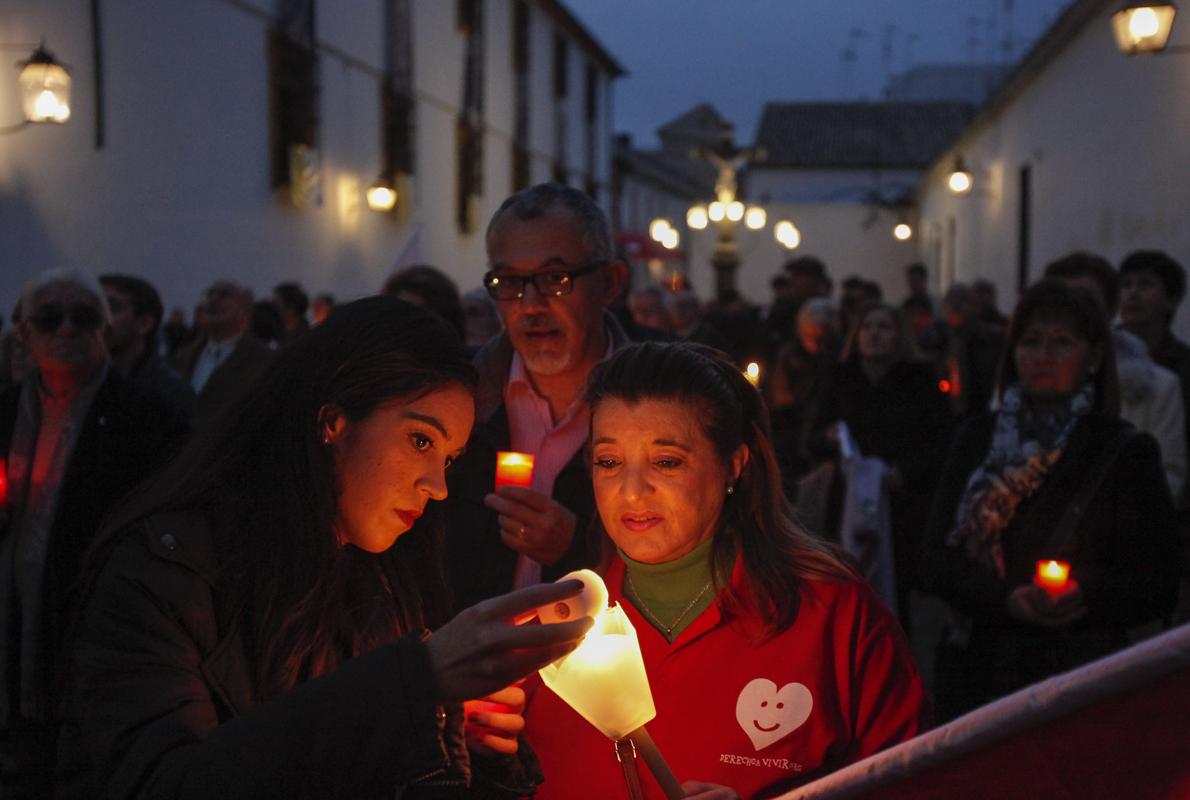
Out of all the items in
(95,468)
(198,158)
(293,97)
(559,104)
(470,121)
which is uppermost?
(559,104)

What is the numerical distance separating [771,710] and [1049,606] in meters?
1.64

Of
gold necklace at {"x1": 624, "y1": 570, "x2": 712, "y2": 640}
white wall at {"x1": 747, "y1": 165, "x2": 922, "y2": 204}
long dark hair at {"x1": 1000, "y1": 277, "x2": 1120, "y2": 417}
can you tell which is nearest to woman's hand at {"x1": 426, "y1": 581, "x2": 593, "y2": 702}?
gold necklace at {"x1": 624, "y1": 570, "x2": 712, "y2": 640}

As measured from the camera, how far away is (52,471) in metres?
4.29

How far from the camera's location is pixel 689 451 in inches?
100

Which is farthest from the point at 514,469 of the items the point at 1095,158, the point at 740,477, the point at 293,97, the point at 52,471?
the point at 293,97

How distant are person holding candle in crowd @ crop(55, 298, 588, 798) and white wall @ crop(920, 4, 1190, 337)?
9658mm

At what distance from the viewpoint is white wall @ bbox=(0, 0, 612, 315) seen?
33.7 feet

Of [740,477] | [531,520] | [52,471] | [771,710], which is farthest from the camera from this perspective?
[52,471]

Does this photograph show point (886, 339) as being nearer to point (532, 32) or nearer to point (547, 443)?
point (547, 443)

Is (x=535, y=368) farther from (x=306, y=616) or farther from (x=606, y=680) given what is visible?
(x=606, y=680)

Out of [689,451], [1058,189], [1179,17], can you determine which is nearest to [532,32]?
[1058,189]

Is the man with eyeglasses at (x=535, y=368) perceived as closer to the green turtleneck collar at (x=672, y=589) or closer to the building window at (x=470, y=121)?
the green turtleneck collar at (x=672, y=589)

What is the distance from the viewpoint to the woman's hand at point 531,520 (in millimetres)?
2889

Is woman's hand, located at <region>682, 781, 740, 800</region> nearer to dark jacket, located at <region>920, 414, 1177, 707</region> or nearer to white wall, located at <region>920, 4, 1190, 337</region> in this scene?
dark jacket, located at <region>920, 414, 1177, 707</region>
